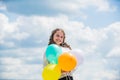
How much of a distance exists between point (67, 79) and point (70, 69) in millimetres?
270

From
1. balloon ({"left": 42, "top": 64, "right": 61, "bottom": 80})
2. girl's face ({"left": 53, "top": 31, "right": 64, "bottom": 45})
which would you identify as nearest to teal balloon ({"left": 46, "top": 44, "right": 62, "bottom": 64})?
balloon ({"left": 42, "top": 64, "right": 61, "bottom": 80})

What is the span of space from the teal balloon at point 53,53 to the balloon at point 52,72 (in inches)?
5.5

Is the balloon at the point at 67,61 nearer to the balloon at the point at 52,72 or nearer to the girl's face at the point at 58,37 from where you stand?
the balloon at the point at 52,72

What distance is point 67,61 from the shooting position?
602 inches

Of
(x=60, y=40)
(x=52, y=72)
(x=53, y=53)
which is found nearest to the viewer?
(x=52, y=72)

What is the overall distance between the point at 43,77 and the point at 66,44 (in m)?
0.83

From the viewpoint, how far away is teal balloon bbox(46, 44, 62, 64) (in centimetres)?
1540

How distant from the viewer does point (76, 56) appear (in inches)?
Result: 610

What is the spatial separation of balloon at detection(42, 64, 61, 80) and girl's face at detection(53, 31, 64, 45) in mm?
565

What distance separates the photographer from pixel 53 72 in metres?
15.3

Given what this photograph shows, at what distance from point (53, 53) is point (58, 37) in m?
0.43

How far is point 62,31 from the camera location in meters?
15.7

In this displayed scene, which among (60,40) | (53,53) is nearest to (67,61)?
(53,53)

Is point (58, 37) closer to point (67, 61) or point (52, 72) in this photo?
point (67, 61)
